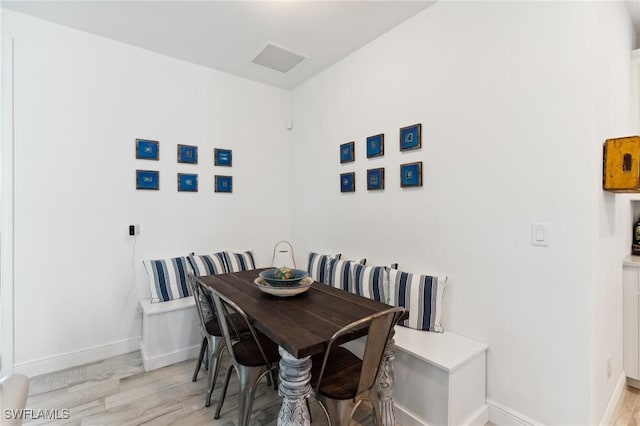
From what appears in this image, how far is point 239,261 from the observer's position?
332 cm

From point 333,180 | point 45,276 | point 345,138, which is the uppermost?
point 345,138

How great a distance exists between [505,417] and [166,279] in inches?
110

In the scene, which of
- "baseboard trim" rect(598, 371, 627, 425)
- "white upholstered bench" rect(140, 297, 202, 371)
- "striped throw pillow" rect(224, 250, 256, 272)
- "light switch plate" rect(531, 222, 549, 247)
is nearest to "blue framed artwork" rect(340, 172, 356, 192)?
"striped throw pillow" rect(224, 250, 256, 272)

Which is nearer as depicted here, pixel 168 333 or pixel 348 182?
pixel 168 333

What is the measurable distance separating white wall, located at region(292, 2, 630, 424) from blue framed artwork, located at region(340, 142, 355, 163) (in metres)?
0.33

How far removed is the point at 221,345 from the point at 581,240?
87.0 inches

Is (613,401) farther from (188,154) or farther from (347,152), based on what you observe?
(188,154)

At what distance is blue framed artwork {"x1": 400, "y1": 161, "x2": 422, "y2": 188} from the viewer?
232 cm

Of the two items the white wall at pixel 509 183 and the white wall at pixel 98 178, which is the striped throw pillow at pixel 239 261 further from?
the white wall at pixel 509 183

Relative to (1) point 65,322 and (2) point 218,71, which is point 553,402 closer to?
(1) point 65,322

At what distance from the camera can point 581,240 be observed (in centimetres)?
157

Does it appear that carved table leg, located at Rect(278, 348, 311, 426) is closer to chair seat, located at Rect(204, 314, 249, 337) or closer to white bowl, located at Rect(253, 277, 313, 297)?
white bowl, located at Rect(253, 277, 313, 297)

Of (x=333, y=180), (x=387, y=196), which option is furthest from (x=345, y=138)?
(x=387, y=196)

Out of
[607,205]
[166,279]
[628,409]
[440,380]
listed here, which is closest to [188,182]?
[166,279]
